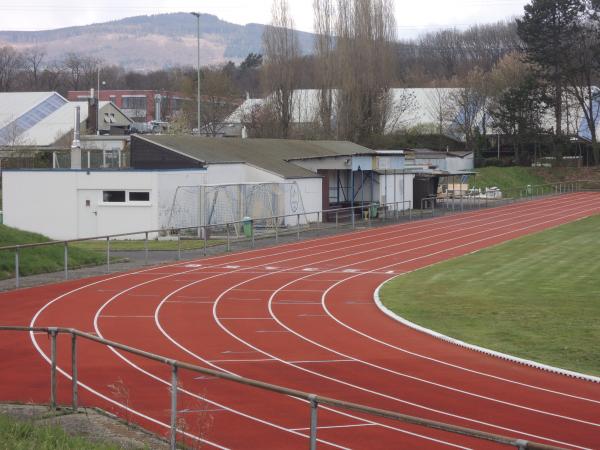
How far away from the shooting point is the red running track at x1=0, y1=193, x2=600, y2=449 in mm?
12312

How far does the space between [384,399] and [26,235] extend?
22541 millimetres

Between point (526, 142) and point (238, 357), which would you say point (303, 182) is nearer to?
point (238, 357)

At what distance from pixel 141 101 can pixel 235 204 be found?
296 ft

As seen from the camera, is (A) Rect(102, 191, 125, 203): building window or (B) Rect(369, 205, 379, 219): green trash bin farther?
(B) Rect(369, 205, 379, 219): green trash bin

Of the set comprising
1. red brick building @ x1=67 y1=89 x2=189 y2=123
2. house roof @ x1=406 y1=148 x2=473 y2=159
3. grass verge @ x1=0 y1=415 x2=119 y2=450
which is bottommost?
grass verge @ x1=0 y1=415 x2=119 y2=450

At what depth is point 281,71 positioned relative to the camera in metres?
78.9

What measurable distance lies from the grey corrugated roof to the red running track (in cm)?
1495

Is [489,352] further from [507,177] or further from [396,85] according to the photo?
[396,85]

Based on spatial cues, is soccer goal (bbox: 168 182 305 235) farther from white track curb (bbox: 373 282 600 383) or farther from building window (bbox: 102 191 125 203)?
white track curb (bbox: 373 282 600 383)

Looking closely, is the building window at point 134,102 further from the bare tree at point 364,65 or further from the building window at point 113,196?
the building window at point 113,196

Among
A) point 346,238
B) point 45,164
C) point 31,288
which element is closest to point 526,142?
point 45,164

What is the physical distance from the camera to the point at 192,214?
4338 centimetres

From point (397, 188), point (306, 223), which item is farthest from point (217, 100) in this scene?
point (306, 223)

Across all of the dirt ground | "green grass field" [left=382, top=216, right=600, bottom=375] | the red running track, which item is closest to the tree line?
"green grass field" [left=382, top=216, right=600, bottom=375]
